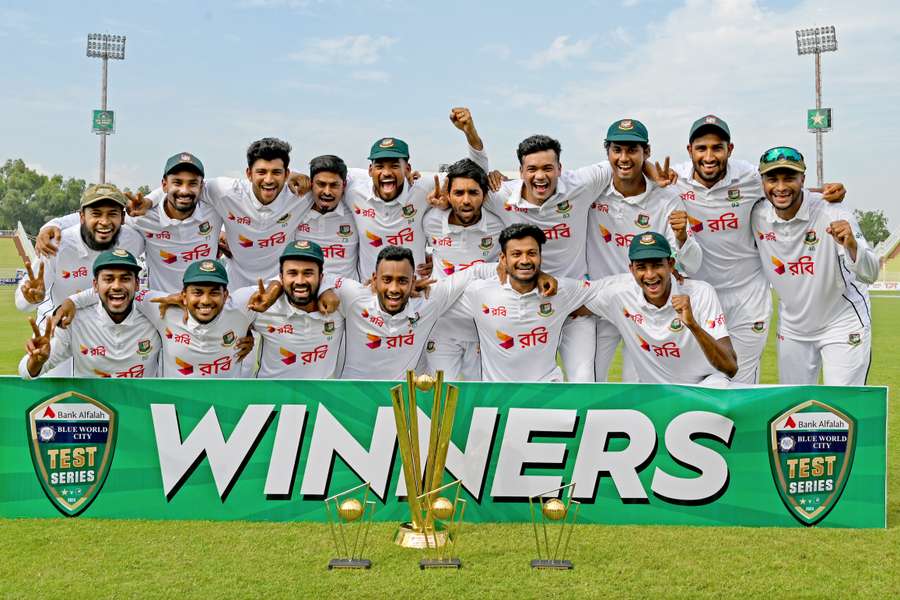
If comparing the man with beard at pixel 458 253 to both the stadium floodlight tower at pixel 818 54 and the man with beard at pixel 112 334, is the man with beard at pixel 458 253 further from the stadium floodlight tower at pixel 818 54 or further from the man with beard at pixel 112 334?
the stadium floodlight tower at pixel 818 54

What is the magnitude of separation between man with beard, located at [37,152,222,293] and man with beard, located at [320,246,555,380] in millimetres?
1518

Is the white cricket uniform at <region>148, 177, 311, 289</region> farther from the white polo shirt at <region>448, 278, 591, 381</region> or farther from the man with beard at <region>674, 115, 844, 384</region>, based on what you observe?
the man with beard at <region>674, 115, 844, 384</region>

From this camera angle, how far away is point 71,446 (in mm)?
5121

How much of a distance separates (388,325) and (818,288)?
346 centimetres

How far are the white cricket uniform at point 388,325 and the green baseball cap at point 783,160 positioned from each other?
226 centimetres

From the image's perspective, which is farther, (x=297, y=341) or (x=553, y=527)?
(x=297, y=341)

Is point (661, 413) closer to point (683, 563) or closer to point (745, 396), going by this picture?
point (745, 396)

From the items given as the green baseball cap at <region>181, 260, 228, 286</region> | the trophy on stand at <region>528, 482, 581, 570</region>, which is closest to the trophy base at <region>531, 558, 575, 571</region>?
the trophy on stand at <region>528, 482, 581, 570</region>

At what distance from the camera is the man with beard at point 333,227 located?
673cm

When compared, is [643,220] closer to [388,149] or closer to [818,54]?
[388,149]

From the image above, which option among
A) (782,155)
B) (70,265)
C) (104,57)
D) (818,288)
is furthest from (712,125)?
(104,57)

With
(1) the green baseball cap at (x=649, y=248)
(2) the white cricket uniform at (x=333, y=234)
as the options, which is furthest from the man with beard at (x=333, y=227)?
(1) the green baseball cap at (x=649, y=248)

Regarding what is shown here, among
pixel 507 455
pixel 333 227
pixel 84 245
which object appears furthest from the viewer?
pixel 333 227

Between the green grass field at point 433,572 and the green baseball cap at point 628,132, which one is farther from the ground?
the green baseball cap at point 628,132
